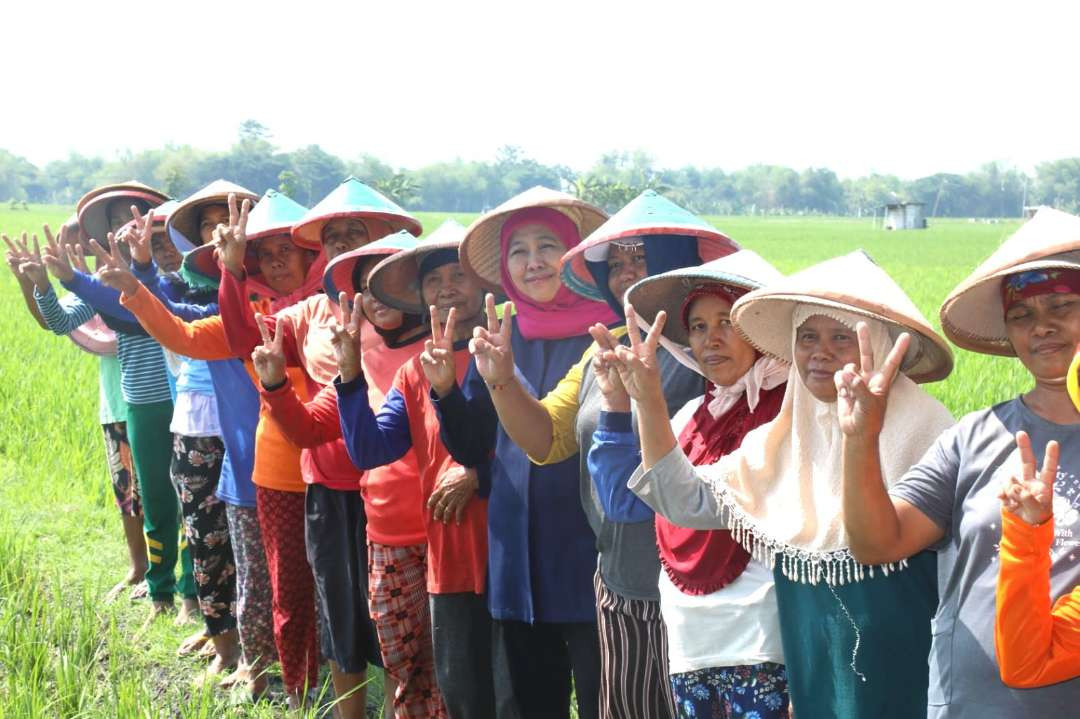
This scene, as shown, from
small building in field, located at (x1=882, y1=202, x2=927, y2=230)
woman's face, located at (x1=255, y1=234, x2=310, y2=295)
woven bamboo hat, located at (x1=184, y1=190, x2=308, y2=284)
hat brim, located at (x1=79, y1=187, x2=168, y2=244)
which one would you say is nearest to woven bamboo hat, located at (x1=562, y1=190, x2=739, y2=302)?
woven bamboo hat, located at (x1=184, y1=190, x2=308, y2=284)

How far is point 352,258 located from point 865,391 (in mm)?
1963

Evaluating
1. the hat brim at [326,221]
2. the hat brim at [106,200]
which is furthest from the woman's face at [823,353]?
the hat brim at [106,200]

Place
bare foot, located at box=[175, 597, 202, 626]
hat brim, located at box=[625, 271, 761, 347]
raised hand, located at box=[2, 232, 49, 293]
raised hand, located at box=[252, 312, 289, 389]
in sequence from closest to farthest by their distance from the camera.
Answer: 1. hat brim, located at box=[625, 271, 761, 347]
2. raised hand, located at box=[252, 312, 289, 389]
3. raised hand, located at box=[2, 232, 49, 293]
4. bare foot, located at box=[175, 597, 202, 626]

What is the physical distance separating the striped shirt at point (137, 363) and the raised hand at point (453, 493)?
2.23m

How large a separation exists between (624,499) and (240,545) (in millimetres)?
1995

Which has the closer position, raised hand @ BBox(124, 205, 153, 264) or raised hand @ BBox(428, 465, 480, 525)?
raised hand @ BBox(428, 465, 480, 525)

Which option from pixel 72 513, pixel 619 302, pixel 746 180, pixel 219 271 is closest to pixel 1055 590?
pixel 619 302

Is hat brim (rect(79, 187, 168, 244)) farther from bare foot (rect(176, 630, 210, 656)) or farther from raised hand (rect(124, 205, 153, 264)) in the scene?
bare foot (rect(176, 630, 210, 656))

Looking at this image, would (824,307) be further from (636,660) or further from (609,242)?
(636,660)

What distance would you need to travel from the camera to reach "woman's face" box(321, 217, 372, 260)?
12.1ft

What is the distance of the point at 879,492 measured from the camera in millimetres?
1803

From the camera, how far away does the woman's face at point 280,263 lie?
156 inches

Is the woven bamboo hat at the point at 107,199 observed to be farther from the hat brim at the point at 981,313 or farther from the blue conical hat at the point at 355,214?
the hat brim at the point at 981,313

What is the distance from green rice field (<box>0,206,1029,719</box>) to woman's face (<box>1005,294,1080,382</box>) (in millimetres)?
2305
